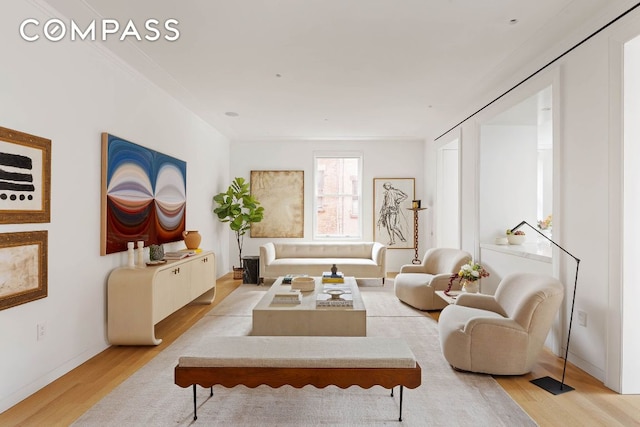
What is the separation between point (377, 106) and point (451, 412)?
13.6ft

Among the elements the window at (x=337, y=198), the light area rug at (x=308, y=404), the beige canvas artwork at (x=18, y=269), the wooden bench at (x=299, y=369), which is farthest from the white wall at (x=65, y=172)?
the window at (x=337, y=198)

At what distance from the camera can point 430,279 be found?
16.5ft

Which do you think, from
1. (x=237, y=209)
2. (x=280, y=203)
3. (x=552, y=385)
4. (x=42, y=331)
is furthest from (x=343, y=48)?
(x=280, y=203)

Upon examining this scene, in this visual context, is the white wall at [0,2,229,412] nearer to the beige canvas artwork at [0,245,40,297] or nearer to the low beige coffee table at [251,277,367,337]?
the beige canvas artwork at [0,245,40,297]

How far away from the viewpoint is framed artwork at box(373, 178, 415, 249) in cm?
783

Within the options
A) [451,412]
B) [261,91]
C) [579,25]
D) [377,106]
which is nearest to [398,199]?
[377,106]

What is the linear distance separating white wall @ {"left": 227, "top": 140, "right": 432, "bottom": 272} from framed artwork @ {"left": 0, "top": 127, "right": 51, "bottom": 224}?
5.17m

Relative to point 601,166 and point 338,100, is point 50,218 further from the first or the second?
point 601,166

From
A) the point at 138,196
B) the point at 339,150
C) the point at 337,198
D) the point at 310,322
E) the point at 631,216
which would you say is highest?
the point at 339,150

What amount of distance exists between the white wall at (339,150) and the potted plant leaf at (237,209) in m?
0.73

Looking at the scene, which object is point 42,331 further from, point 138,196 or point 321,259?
point 321,259

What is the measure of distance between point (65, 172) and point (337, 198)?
5581 millimetres

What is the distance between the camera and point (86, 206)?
3273 millimetres

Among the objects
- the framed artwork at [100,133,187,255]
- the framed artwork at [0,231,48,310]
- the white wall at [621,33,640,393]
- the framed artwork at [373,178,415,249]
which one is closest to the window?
the framed artwork at [373,178,415,249]
